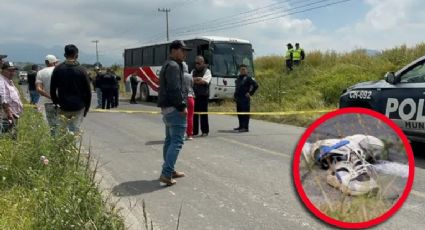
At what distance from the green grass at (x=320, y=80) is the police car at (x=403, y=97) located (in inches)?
212

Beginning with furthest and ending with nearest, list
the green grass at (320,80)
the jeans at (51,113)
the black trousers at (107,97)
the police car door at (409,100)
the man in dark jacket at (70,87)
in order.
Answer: the black trousers at (107,97) → the green grass at (320,80) → the police car door at (409,100) → the jeans at (51,113) → the man in dark jacket at (70,87)

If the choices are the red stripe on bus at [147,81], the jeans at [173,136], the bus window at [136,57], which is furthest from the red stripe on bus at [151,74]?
the jeans at [173,136]

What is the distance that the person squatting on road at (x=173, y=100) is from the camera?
585 centimetres

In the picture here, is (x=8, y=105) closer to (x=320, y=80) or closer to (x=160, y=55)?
(x=160, y=55)

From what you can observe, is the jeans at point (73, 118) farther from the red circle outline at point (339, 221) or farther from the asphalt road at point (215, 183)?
the red circle outline at point (339, 221)

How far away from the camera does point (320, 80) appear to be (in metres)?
22.4

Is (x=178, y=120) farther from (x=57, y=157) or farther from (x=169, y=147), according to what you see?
(x=57, y=157)

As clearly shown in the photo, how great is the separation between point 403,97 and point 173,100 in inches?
148

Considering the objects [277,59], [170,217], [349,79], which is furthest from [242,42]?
[170,217]

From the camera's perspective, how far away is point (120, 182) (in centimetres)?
630

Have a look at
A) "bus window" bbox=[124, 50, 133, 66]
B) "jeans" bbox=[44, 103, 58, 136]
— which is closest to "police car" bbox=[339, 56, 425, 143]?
"jeans" bbox=[44, 103, 58, 136]

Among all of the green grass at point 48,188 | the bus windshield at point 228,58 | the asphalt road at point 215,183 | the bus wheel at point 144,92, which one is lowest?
the asphalt road at point 215,183

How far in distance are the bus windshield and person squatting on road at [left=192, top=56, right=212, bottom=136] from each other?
9.37m

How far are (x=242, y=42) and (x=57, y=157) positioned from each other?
53.9 ft
